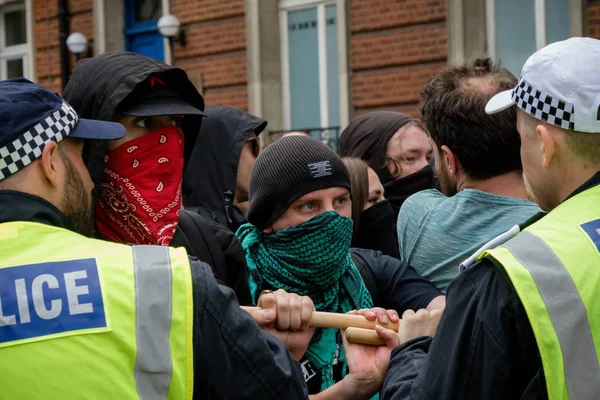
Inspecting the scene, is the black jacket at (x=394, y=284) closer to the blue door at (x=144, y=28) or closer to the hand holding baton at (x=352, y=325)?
the hand holding baton at (x=352, y=325)

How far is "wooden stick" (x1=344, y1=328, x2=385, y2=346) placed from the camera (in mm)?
2203

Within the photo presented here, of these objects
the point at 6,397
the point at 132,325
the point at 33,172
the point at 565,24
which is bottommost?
the point at 6,397

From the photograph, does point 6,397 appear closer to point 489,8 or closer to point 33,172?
point 33,172

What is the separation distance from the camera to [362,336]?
2.21 m

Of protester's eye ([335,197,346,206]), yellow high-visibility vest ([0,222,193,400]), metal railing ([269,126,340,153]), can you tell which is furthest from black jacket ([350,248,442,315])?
metal railing ([269,126,340,153])

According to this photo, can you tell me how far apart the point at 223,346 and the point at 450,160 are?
111 cm

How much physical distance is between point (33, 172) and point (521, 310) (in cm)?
101

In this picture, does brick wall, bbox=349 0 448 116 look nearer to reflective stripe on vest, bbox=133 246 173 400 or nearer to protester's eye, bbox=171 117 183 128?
protester's eye, bbox=171 117 183 128

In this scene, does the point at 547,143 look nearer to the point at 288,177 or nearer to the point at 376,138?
the point at 288,177

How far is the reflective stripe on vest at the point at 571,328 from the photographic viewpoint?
5.75ft

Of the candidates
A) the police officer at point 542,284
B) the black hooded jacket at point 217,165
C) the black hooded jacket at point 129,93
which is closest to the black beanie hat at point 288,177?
the black hooded jacket at point 129,93

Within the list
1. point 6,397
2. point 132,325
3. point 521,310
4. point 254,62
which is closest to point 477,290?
point 521,310

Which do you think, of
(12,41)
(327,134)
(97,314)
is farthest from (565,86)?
(12,41)

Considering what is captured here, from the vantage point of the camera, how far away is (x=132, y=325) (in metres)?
1.70
